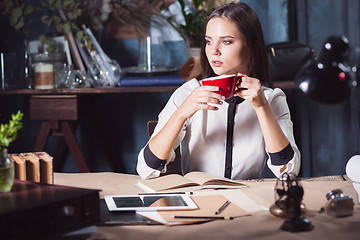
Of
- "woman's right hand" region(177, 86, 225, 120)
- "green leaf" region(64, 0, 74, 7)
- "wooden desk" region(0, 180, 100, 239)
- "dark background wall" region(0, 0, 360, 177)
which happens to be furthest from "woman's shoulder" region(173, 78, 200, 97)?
"green leaf" region(64, 0, 74, 7)

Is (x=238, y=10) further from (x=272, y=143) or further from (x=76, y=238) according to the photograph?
(x=76, y=238)

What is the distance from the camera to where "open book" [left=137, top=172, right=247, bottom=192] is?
150cm

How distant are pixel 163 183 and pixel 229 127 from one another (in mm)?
535

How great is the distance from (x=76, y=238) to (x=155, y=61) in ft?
7.33

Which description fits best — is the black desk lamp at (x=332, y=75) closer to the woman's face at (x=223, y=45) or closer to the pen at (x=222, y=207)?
the pen at (x=222, y=207)

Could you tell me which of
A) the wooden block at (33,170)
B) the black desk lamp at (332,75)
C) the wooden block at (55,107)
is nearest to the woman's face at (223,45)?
the wooden block at (33,170)

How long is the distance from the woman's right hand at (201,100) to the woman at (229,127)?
1.9 inches

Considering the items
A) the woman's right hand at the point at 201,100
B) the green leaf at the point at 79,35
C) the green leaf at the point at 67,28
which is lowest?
the woman's right hand at the point at 201,100

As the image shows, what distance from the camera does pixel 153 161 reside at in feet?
5.77

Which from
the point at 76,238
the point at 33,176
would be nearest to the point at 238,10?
the point at 33,176

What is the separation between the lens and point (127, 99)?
348 centimetres

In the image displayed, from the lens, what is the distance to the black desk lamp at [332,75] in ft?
3.11

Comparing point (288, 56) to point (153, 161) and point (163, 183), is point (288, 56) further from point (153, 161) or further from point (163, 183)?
point (163, 183)

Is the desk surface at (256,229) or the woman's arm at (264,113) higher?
the woman's arm at (264,113)
